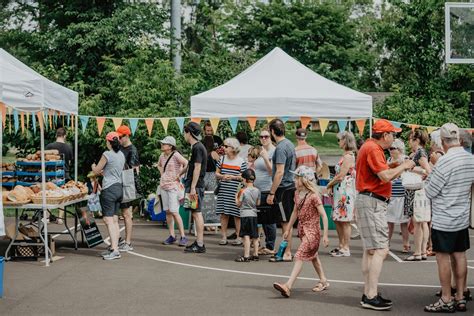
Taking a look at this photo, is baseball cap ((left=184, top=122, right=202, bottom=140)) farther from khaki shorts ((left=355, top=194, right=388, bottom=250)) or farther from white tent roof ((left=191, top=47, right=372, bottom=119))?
khaki shorts ((left=355, top=194, right=388, bottom=250))

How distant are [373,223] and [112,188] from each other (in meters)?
4.87

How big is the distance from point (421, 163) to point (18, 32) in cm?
1891

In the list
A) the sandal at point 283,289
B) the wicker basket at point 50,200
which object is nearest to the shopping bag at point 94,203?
the wicker basket at point 50,200

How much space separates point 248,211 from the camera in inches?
448

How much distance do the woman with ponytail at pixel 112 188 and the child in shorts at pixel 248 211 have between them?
185 centimetres

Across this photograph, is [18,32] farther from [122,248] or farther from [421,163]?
[421,163]

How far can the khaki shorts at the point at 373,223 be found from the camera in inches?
324

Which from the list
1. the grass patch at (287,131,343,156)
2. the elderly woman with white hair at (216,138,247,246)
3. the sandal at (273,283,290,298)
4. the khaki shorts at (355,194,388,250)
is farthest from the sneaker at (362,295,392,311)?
the grass patch at (287,131,343,156)

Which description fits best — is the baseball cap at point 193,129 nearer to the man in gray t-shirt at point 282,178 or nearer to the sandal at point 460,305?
the man in gray t-shirt at point 282,178

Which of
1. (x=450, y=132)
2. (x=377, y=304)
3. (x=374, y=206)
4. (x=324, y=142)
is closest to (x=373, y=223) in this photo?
(x=374, y=206)

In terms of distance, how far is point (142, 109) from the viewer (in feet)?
68.0

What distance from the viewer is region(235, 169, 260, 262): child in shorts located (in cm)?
1136

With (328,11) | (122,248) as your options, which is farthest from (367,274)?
(328,11)

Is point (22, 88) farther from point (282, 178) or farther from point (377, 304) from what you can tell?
point (377, 304)
